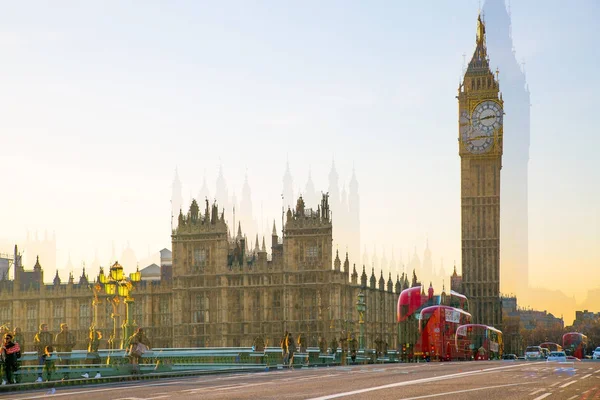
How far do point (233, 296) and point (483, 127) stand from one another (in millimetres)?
40833

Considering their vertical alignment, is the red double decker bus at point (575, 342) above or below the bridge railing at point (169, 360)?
below

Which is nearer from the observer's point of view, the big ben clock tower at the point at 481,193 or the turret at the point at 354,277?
the turret at the point at 354,277

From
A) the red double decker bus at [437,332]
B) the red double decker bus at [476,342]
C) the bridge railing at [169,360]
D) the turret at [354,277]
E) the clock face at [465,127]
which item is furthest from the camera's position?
the clock face at [465,127]

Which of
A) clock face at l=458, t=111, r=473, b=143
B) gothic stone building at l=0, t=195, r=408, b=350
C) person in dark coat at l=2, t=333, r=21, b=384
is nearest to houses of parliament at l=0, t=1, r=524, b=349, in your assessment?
gothic stone building at l=0, t=195, r=408, b=350

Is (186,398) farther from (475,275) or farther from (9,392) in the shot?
(475,275)

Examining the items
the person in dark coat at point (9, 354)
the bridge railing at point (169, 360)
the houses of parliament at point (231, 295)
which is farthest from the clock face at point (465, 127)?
the person in dark coat at point (9, 354)

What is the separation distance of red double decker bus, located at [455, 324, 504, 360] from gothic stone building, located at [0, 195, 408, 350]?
1169 centimetres

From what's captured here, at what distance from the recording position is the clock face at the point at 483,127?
4493 inches

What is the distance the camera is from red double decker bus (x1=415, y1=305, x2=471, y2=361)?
5974 cm

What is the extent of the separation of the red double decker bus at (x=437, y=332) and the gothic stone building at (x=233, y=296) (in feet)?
64.5

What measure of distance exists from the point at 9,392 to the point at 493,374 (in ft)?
45.7

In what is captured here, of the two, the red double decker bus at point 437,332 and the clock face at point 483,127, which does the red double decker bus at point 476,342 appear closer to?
the red double decker bus at point 437,332

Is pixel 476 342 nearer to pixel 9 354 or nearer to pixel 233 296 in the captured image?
pixel 233 296

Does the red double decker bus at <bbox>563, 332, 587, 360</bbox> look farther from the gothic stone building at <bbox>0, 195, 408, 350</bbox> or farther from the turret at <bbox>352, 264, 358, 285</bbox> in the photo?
the turret at <bbox>352, 264, 358, 285</bbox>
